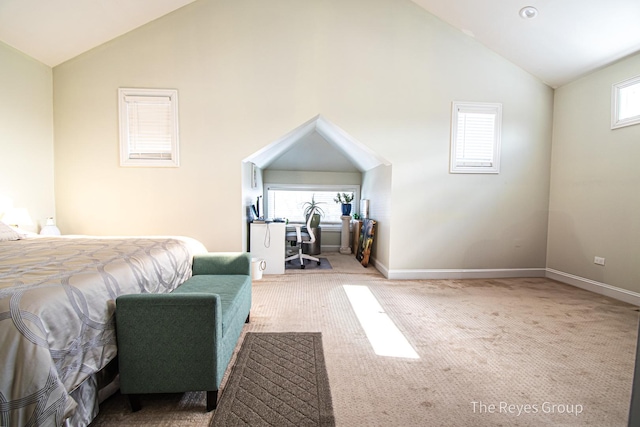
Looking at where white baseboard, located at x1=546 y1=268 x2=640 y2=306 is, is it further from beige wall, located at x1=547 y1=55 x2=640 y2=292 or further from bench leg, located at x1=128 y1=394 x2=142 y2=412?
bench leg, located at x1=128 y1=394 x2=142 y2=412

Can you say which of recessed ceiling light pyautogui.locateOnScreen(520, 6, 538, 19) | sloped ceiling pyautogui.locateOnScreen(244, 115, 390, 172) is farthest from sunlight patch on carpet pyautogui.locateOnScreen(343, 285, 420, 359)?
recessed ceiling light pyautogui.locateOnScreen(520, 6, 538, 19)

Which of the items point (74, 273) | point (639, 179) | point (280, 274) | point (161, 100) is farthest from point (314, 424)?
point (639, 179)

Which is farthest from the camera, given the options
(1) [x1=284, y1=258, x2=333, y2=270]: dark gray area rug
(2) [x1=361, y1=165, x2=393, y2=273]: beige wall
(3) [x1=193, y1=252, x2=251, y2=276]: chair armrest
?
(1) [x1=284, y1=258, x2=333, y2=270]: dark gray area rug

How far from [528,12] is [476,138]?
4.95 feet

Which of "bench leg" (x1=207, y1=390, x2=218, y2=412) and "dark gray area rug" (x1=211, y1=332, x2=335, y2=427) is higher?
"bench leg" (x1=207, y1=390, x2=218, y2=412)

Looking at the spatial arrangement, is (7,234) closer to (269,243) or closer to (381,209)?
(269,243)

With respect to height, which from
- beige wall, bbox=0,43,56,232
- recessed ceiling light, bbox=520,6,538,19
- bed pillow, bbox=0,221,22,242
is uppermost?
recessed ceiling light, bbox=520,6,538,19

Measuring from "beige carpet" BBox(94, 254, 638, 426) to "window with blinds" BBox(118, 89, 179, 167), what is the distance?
2299mm

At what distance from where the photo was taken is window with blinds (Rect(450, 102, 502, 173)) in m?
4.02

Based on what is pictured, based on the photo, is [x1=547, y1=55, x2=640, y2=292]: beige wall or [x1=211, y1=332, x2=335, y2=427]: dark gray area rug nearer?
[x1=211, y1=332, x2=335, y2=427]: dark gray area rug

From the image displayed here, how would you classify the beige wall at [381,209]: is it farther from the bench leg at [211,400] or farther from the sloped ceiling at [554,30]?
the bench leg at [211,400]

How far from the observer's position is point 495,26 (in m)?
3.53

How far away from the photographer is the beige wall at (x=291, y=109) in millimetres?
3666

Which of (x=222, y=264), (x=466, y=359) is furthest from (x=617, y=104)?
(x=222, y=264)
